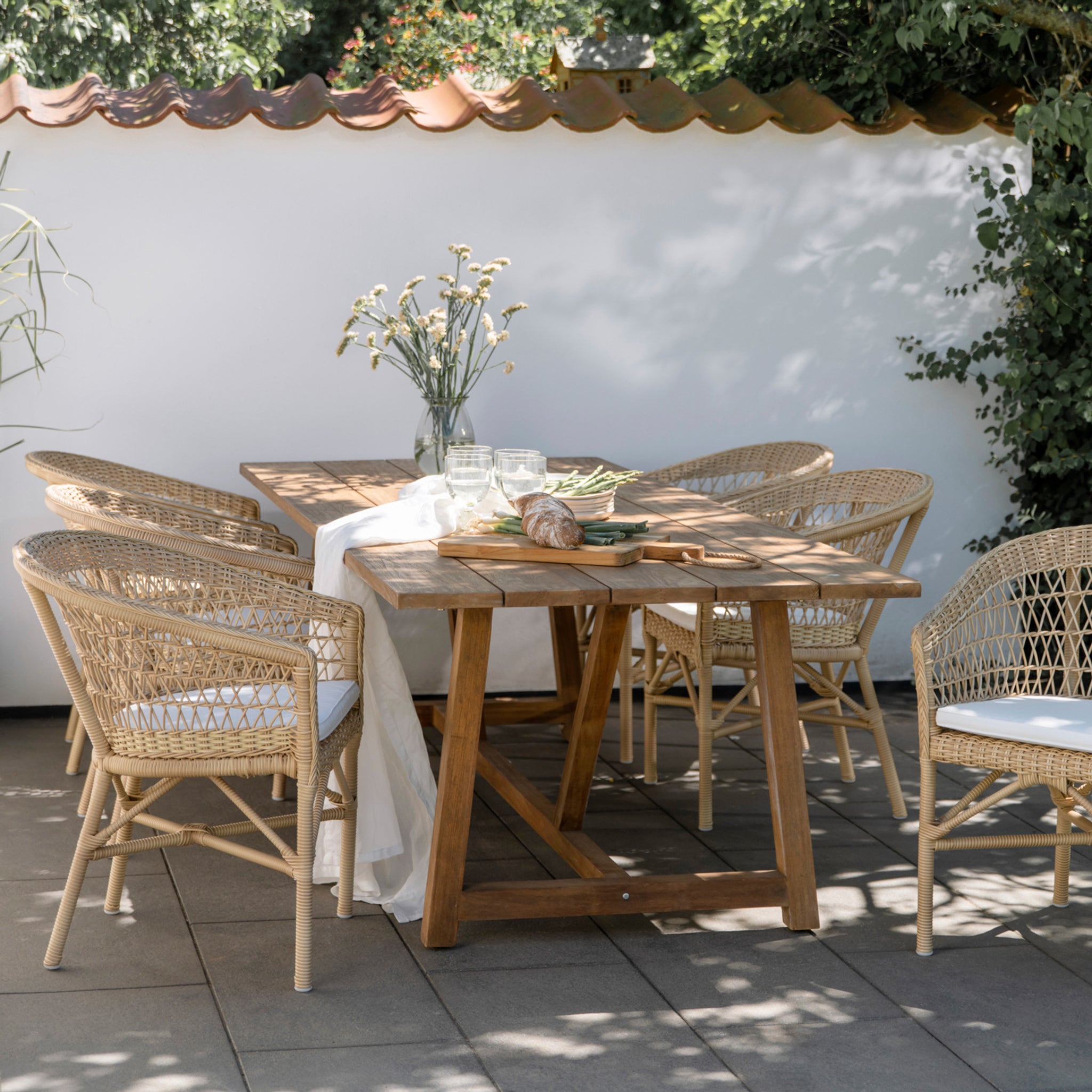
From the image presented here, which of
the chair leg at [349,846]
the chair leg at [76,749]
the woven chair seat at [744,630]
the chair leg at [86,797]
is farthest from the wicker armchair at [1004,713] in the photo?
the chair leg at [76,749]

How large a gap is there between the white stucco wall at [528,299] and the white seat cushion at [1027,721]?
6.89ft

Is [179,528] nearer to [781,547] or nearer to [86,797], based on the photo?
[86,797]

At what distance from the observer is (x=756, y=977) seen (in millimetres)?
2861

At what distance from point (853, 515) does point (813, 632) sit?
0.46 m

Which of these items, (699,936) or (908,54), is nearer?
(699,936)

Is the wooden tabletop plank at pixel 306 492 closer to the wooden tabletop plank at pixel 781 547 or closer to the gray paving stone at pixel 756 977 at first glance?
the wooden tabletop plank at pixel 781 547

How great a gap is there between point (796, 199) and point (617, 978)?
2975mm

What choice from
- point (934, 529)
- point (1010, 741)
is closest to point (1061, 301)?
point (934, 529)

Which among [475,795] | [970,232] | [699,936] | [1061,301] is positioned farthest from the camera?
[970,232]

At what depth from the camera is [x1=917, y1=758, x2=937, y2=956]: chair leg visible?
116 inches

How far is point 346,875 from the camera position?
310 cm

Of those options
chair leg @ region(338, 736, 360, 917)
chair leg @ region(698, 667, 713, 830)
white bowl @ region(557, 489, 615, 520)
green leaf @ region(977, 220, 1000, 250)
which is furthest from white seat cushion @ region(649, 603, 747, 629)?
green leaf @ region(977, 220, 1000, 250)

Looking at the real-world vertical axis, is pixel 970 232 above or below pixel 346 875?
above

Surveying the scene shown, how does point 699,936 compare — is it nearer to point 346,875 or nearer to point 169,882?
point 346,875
